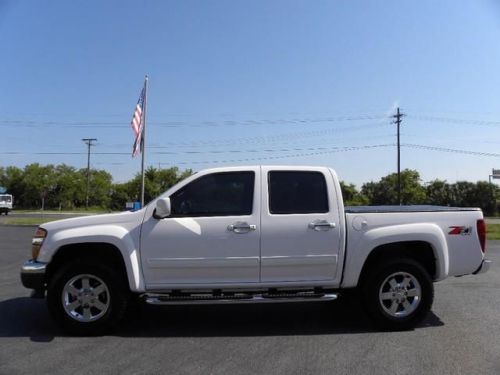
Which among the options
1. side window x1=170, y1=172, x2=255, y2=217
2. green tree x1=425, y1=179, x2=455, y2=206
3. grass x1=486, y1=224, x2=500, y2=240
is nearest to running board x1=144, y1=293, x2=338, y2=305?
side window x1=170, y1=172, x2=255, y2=217

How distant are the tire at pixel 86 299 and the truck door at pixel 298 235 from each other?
1663 mm

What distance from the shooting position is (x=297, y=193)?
602cm

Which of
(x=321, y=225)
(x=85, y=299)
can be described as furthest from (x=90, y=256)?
(x=321, y=225)

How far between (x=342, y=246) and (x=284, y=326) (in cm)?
119

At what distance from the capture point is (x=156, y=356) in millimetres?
4961

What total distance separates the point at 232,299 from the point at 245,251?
1.79 ft

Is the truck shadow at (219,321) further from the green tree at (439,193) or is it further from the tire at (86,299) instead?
the green tree at (439,193)

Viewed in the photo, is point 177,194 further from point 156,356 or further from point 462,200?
point 462,200

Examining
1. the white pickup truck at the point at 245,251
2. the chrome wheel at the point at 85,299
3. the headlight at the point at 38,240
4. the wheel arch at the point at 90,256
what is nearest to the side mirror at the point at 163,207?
the white pickup truck at the point at 245,251

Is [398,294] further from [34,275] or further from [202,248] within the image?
[34,275]

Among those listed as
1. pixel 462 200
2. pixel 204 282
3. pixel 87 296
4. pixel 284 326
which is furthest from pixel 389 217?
pixel 462 200

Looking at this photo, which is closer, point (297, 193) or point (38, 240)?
point (38, 240)

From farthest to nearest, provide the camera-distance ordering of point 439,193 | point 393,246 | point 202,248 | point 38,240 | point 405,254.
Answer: point 439,193, point 405,254, point 393,246, point 38,240, point 202,248

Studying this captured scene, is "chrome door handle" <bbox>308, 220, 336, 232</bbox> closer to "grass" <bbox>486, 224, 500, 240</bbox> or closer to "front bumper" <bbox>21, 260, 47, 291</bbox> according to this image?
"front bumper" <bbox>21, 260, 47, 291</bbox>
